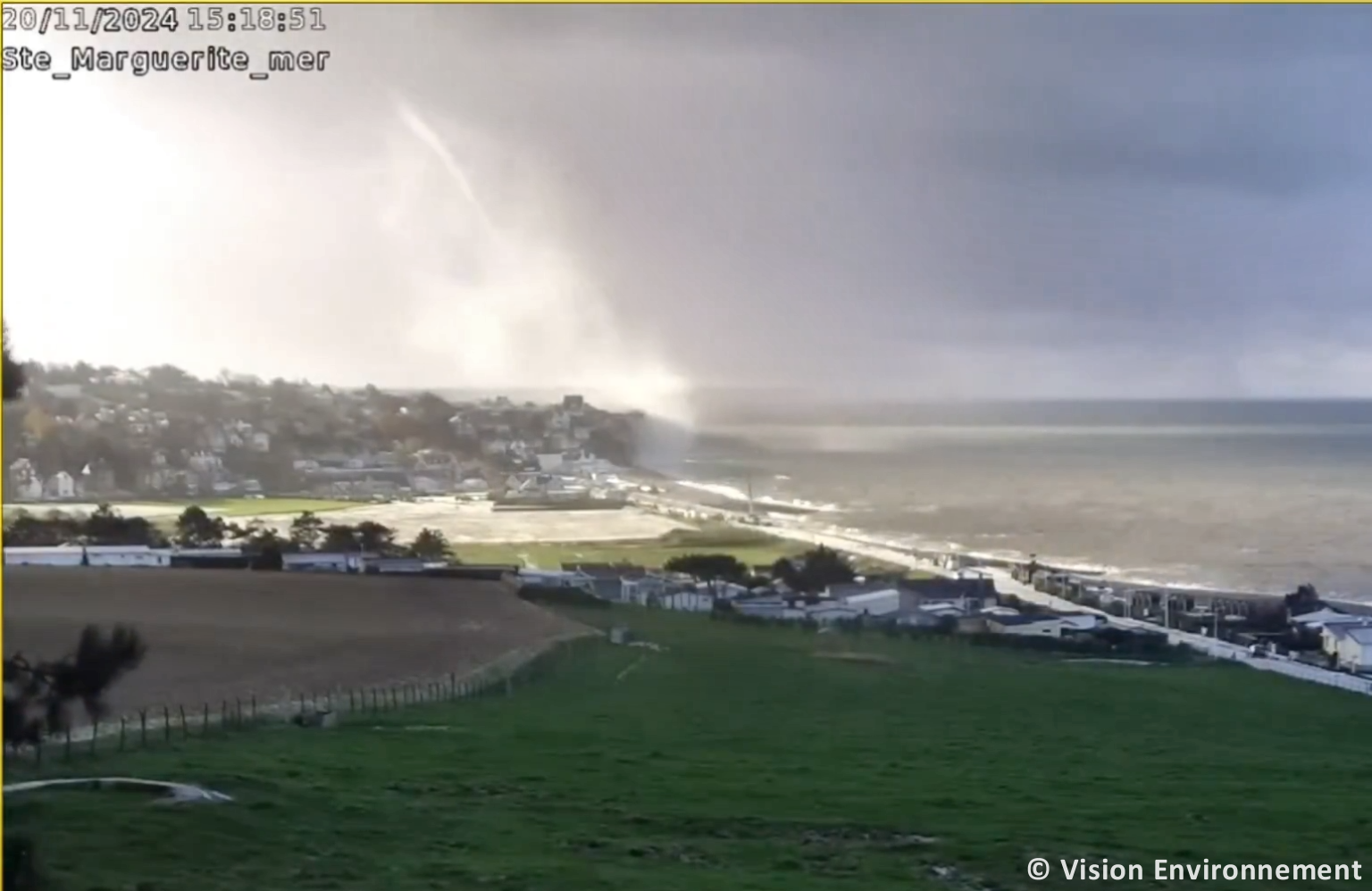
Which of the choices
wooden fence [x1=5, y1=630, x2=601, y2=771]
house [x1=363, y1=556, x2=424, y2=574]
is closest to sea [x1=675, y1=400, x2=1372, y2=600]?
wooden fence [x1=5, y1=630, x2=601, y2=771]

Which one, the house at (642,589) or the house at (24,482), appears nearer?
the house at (24,482)

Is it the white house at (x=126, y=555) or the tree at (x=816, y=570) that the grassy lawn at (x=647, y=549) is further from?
the white house at (x=126, y=555)

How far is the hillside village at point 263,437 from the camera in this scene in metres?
4.21

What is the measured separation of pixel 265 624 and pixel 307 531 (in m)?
0.34

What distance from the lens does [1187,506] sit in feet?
13.9

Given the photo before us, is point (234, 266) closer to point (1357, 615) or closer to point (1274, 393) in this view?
point (1274, 393)

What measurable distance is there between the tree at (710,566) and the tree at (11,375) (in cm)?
226

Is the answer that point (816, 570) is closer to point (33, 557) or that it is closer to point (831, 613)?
point (831, 613)

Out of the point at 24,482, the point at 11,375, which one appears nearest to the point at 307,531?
the point at 24,482

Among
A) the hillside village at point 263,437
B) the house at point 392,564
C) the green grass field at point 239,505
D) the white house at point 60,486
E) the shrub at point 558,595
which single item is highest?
the hillside village at point 263,437

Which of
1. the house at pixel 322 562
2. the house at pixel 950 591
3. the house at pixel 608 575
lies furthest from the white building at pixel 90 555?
the house at pixel 950 591

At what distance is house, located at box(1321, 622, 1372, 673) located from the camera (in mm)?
4273

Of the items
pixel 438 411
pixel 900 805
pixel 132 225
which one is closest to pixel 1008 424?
pixel 900 805

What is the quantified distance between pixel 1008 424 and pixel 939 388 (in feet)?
0.88
